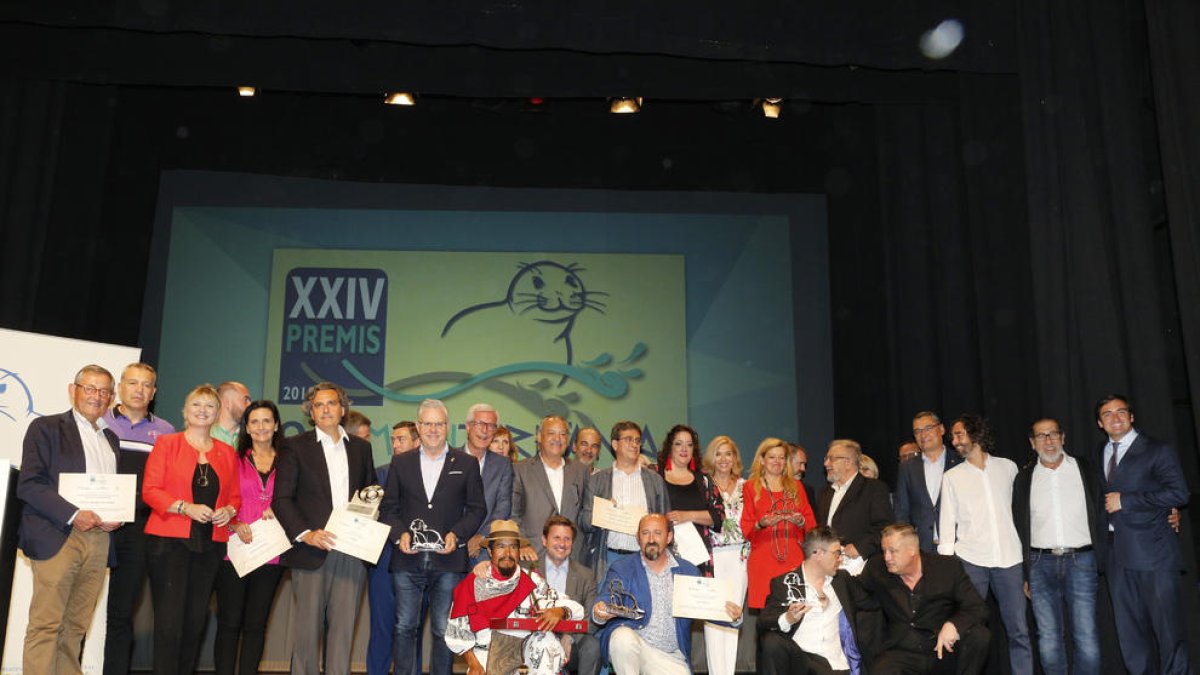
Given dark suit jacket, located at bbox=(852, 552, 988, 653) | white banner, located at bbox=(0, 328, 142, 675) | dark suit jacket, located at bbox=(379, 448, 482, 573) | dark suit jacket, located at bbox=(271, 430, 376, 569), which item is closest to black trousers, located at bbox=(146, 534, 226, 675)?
dark suit jacket, located at bbox=(271, 430, 376, 569)

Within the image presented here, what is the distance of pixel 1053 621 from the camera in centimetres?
602

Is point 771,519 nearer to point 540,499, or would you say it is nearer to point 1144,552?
point 540,499

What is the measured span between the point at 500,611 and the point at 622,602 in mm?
671

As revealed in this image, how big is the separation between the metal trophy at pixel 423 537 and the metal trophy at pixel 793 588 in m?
1.67

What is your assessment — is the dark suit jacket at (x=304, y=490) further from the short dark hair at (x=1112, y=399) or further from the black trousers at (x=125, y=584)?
the short dark hair at (x=1112, y=399)

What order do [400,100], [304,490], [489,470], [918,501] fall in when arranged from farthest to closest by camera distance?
[400,100], [918,501], [489,470], [304,490]

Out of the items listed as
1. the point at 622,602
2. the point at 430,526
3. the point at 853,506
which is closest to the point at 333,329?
the point at 430,526

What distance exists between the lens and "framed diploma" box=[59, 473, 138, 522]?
15.5 ft

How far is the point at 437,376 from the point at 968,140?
459cm

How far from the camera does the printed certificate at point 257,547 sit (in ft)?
16.4

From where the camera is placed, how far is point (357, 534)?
5.14m

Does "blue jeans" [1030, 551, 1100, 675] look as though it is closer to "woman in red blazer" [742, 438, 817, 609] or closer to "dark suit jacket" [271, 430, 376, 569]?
"woman in red blazer" [742, 438, 817, 609]

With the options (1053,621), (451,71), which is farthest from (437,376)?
(1053,621)

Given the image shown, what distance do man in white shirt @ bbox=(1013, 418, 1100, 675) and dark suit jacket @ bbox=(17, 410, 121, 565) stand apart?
194 inches
